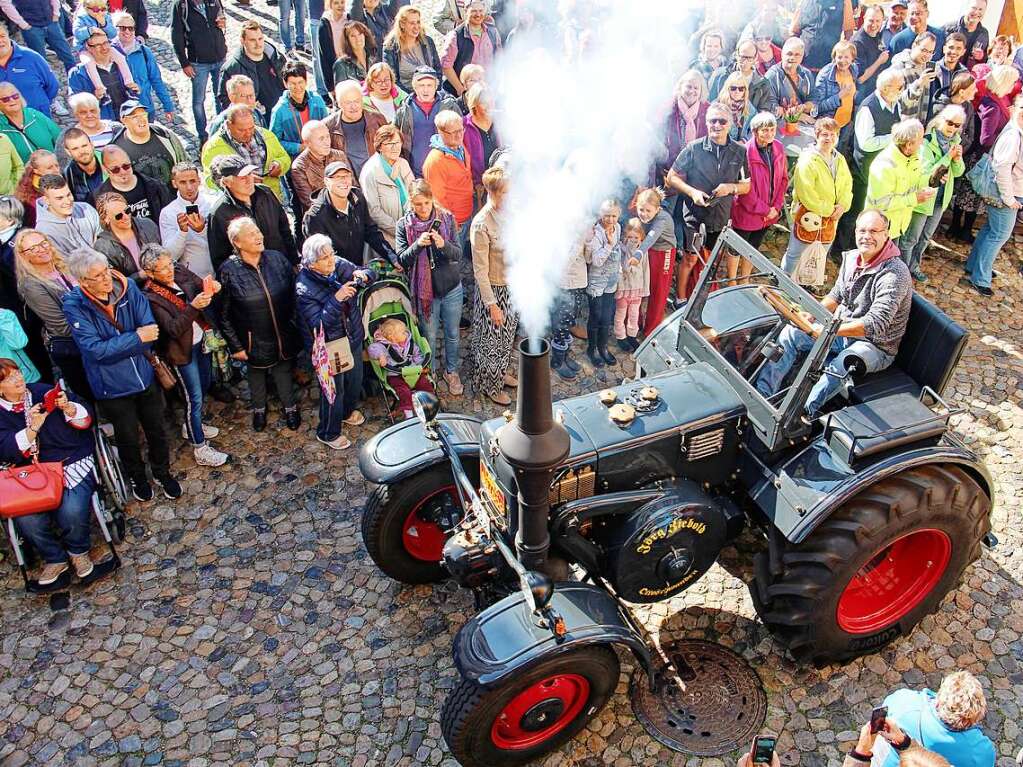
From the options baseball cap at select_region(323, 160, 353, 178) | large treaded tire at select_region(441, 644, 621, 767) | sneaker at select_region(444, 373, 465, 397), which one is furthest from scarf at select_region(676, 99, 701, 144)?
large treaded tire at select_region(441, 644, 621, 767)

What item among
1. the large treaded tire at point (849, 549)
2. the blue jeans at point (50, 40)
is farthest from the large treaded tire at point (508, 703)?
the blue jeans at point (50, 40)

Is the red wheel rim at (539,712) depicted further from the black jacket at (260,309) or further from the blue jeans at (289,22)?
the blue jeans at (289,22)

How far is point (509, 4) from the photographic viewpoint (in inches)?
376

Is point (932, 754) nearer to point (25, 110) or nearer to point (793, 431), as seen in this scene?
point (793, 431)

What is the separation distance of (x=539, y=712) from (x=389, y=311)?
10.7 feet

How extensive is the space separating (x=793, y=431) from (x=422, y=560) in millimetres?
2263

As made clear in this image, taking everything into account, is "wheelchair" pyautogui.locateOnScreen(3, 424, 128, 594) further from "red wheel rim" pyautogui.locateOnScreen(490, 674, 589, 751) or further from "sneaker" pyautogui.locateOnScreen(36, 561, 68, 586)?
"red wheel rim" pyautogui.locateOnScreen(490, 674, 589, 751)

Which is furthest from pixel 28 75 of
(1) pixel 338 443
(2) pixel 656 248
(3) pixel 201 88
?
(2) pixel 656 248

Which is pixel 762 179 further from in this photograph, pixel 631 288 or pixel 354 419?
pixel 354 419

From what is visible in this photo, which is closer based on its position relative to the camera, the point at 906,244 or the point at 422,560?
the point at 422,560

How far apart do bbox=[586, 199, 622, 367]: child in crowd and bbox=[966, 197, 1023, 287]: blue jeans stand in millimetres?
3997

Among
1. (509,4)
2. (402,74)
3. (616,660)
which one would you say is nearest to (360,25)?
(402,74)

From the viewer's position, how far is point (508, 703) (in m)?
3.84

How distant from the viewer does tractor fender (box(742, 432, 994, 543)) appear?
4.25 meters
